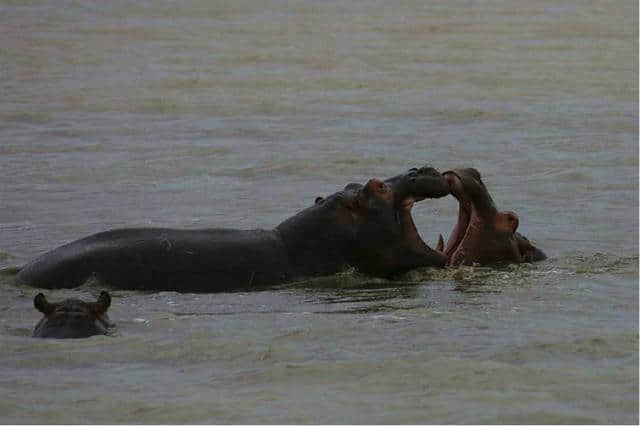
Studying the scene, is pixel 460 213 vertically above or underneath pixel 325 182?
above

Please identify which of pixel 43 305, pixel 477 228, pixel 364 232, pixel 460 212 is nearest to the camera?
pixel 43 305

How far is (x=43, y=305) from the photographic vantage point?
7.90 meters

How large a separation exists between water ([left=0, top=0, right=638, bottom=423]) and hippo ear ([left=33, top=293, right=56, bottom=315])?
0.22 m

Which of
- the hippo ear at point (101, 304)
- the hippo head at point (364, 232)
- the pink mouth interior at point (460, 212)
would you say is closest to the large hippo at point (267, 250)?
the hippo head at point (364, 232)

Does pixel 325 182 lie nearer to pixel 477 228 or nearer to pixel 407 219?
pixel 477 228

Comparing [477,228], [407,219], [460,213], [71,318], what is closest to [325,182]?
[460,213]

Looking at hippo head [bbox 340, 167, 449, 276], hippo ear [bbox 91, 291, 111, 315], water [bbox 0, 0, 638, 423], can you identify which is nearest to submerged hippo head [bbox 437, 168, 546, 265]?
water [bbox 0, 0, 638, 423]

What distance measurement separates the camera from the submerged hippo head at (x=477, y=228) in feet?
32.1

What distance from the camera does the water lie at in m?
7.15

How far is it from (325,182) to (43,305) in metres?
6.24

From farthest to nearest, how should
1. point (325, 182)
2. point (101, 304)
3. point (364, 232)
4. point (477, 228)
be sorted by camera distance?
point (325, 182) < point (477, 228) < point (364, 232) < point (101, 304)

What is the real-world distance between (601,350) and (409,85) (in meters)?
11.8

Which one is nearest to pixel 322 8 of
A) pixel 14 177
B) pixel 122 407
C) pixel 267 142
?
pixel 267 142

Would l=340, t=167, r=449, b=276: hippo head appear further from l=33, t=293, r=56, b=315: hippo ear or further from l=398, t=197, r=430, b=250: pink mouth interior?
l=33, t=293, r=56, b=315: hippo ear
